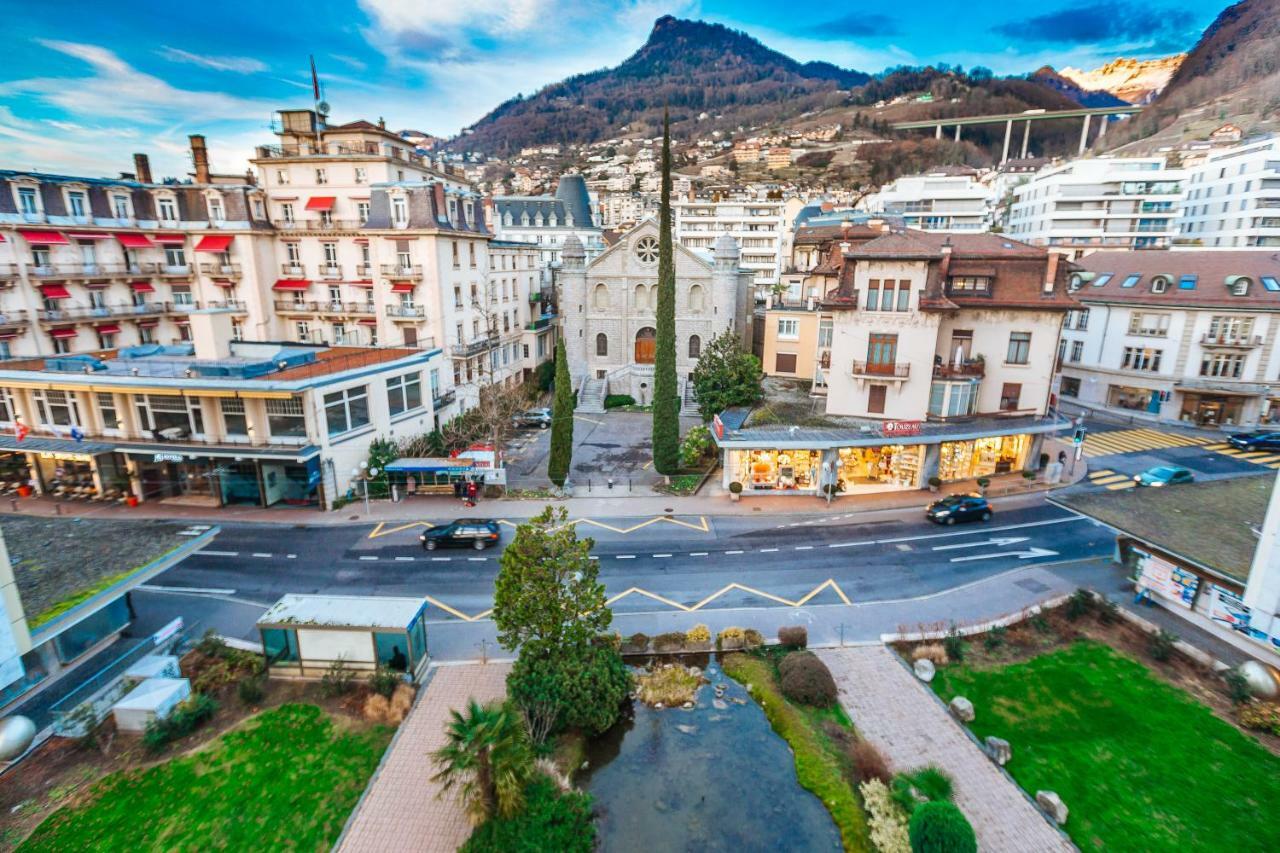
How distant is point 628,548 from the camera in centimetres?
2958

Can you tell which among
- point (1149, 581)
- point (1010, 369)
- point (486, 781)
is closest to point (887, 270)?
point (1010, 369)

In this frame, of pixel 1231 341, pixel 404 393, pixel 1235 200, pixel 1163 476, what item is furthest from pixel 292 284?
pixel 1235 200

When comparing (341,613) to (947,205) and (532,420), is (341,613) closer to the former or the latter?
(532,420)

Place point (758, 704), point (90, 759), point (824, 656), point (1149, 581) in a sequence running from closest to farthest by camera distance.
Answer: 1. point (90, 759)
2. point (758, 704)
3. point (824, 656)
4. point (1149, 581)

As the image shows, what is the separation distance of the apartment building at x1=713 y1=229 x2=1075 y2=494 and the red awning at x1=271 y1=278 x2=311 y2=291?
110 ft

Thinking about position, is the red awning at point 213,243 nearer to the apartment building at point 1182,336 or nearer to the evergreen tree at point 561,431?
the evergreen tree at point 561,431

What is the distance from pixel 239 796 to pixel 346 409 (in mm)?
22209

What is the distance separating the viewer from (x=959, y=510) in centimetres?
3181

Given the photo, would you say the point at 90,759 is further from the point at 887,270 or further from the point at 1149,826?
the point at 887,270

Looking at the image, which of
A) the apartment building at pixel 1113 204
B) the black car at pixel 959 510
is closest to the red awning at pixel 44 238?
the black car at pixel 959 510

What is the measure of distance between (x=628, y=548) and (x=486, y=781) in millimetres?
16202

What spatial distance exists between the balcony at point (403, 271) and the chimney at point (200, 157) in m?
16.1

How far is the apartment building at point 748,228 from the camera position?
89.9 metres

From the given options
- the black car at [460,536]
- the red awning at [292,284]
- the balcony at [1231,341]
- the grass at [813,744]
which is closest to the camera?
the grass at [813,744]
